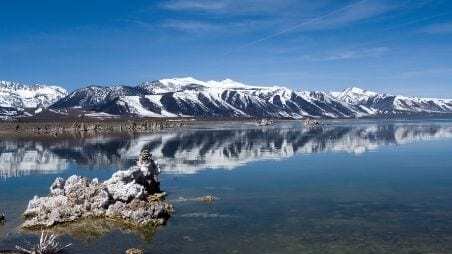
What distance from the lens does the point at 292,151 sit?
88.8 m

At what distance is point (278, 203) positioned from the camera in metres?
42.3

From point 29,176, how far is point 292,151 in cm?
4039

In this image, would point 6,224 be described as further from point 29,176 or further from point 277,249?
point 29,176

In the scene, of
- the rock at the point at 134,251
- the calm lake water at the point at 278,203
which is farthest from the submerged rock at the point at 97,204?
the rock at the point at 134,251

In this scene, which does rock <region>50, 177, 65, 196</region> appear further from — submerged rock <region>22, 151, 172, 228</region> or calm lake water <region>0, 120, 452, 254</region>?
calm lake water <region>0, 120, 452, 254</region>

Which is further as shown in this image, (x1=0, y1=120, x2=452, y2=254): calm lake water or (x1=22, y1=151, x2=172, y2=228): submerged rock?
(x1=22, y1=151, x2=172, y2=228): submerged rock

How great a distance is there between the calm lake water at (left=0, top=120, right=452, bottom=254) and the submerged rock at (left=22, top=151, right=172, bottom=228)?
1230 mm

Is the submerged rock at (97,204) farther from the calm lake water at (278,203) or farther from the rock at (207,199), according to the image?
the rock at (207,199)

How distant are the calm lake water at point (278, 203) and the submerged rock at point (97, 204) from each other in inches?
48.4

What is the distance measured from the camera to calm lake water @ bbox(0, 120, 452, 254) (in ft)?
103

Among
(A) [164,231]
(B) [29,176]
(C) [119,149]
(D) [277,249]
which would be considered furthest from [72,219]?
(C) [119,149]

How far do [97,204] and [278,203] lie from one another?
489 inches

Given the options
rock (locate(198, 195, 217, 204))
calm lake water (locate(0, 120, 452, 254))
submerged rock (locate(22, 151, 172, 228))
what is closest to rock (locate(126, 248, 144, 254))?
calm lake water (locate(0, 120, 452, 254))

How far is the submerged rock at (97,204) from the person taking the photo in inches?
1446
